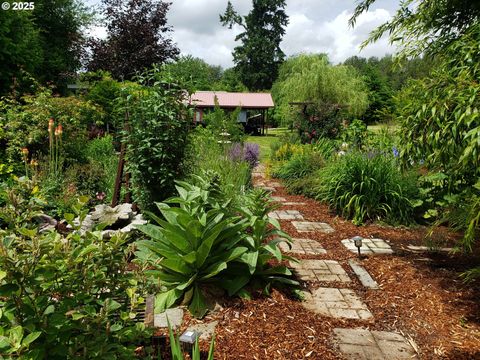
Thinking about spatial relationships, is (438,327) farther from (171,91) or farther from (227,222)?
(171,91)

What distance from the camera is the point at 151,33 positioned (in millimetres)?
15039

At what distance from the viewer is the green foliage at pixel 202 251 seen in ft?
8.65

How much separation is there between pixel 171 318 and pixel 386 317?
1560mm

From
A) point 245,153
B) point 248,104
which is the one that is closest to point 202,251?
point 245,153

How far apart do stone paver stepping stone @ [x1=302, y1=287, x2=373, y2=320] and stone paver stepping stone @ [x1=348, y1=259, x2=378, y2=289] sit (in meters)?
0.24

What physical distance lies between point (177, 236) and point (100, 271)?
1262 mm

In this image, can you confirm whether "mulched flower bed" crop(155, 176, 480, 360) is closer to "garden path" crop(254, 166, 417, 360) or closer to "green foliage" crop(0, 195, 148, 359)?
"garden path" crop(254, 166, 417, 360)

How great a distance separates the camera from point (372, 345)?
7.69ft

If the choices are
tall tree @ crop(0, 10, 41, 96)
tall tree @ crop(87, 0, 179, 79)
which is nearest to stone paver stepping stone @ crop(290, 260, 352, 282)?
tall tree @ crop(0, 10, 41, 96)

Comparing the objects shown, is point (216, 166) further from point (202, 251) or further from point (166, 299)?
point (166, 299)

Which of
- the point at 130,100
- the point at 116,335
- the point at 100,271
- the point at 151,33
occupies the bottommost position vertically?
the point at 116,335

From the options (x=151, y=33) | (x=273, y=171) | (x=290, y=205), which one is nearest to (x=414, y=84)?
(x=290, y=205)

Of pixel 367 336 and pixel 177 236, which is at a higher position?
pixel 177 236

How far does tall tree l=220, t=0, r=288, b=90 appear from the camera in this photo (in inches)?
1655
